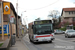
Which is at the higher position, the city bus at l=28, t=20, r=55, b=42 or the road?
the city bus at l=28, t=20, r=55, b=42

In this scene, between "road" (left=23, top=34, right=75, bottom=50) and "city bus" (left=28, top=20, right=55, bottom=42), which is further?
"city bus" (left=28, top=20, right=55, bottom=42)

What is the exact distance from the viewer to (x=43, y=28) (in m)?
19.2

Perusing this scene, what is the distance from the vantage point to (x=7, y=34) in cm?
2922

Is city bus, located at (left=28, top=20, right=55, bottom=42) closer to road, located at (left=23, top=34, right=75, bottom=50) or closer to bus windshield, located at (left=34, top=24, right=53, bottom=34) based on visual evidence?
bus windshield, located at (left=34, top=24, right=53, bottom=34)

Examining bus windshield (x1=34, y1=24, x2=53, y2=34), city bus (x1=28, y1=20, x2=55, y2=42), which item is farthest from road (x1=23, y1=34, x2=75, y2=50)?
bus windshield (x1=34, y1=24, x2=53, y2=34)

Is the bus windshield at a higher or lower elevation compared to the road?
higher

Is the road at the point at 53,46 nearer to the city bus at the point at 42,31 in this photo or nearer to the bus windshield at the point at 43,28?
the city bus at the point at 42,31

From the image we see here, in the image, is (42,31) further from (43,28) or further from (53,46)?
(53,46)

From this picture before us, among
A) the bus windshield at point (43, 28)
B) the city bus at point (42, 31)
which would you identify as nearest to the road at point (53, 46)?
the city bus at point (42, 31)

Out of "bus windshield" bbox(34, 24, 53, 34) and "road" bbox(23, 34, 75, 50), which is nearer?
"road" bbox(23, 34, 75, 50)

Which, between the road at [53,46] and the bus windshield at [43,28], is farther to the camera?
the bus windshield at [43,28]

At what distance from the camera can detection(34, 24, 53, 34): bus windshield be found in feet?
63.0

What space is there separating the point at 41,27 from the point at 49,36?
1.33 meters

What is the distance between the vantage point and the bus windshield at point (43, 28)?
1920 centimetres
